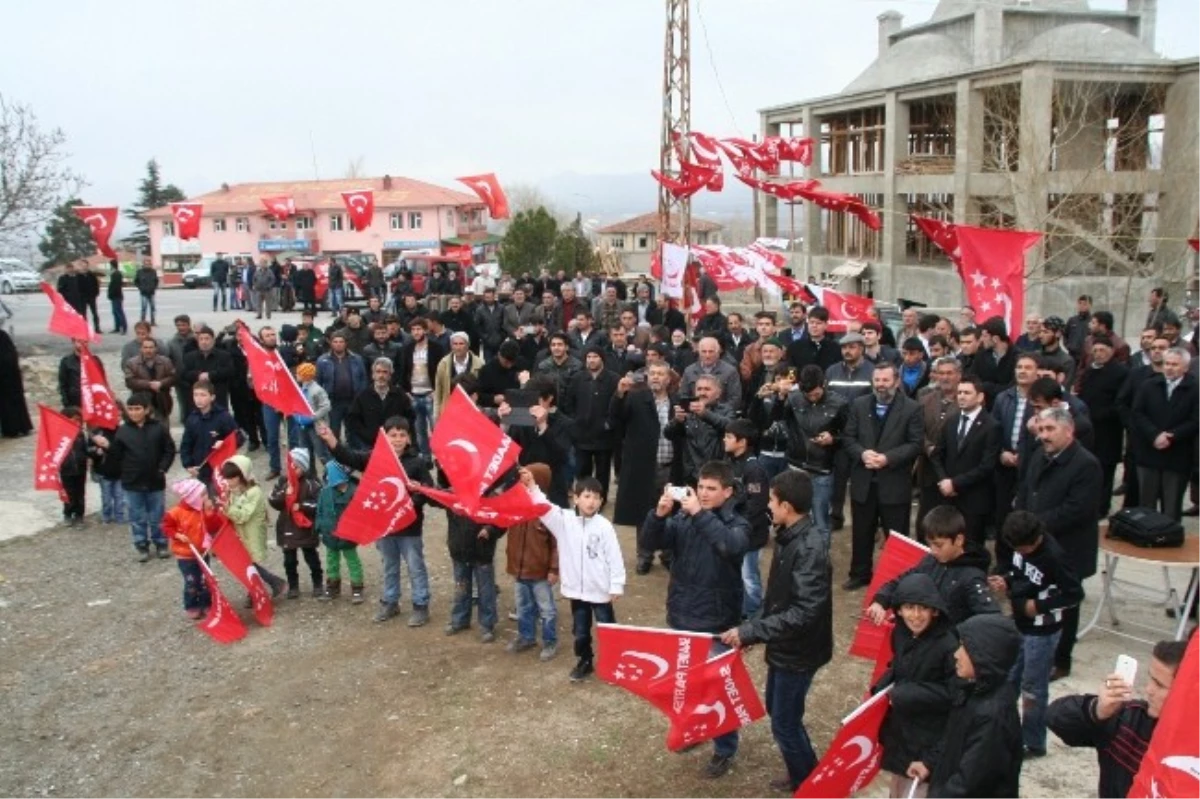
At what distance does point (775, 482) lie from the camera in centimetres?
535

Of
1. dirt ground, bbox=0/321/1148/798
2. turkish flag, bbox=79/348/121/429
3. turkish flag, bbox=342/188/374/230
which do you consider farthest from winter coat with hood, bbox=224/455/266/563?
turkish flag, bbox=342/188/374/230

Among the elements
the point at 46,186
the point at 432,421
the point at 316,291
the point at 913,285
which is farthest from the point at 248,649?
the point at 913,285

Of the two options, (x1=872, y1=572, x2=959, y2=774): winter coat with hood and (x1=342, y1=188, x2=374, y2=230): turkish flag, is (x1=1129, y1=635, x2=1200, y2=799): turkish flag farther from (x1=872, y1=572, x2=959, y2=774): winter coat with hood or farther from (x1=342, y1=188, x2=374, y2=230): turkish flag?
(x1=342, y1=188, x2=374, y2=230): turkish flag

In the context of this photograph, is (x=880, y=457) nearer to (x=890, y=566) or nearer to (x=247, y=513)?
(x=890, y=566)

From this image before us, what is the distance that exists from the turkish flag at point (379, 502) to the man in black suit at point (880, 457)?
12.2ft

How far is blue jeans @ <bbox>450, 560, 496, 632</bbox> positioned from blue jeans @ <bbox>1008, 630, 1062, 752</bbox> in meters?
3.85

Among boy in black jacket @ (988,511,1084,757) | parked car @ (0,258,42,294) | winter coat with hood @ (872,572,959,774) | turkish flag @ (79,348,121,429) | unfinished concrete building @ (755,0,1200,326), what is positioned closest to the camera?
winter coat with hood @ (872,572,959,774)

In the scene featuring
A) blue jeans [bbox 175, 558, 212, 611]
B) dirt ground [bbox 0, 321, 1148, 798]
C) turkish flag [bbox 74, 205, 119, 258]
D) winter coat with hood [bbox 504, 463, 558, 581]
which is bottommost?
dirt ground [bbox 0, 321, 1148, 798]

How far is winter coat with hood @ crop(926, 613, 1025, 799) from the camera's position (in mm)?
4102

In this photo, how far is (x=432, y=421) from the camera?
13273mm

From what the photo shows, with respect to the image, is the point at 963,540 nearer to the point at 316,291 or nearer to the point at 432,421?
the point at 432,421

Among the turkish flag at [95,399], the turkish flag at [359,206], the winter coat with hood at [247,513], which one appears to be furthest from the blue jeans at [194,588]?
the turkish flag at [359,206]

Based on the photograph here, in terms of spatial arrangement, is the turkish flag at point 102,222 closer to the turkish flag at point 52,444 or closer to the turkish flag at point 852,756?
the turkish flag at point 52,444

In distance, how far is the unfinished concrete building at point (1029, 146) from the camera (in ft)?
89.1
